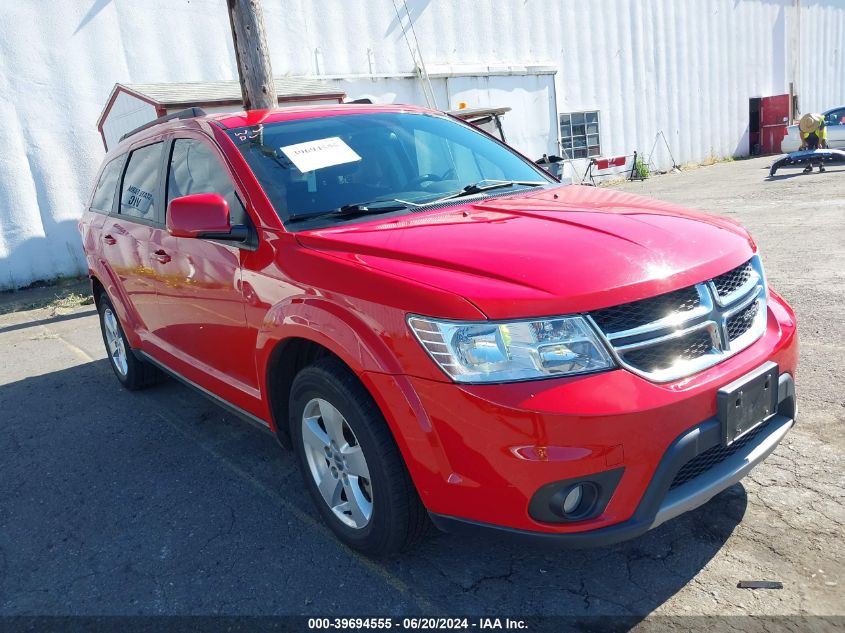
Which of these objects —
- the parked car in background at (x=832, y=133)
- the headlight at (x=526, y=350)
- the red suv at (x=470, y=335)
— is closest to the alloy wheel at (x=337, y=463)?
the red suv at (x=470, y=335)

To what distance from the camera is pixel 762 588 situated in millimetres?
2307

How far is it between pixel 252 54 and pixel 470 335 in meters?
6.37

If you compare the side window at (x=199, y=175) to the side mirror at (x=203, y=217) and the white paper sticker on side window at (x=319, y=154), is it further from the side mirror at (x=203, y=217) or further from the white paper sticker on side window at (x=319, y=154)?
the white paper sticker on side window at (x=319, y=154)

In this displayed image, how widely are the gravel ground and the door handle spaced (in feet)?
3.72

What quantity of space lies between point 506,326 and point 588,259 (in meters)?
0.39

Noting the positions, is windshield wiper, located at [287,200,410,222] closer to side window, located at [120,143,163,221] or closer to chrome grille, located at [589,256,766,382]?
chrome grille, located at [589,256,766,382]

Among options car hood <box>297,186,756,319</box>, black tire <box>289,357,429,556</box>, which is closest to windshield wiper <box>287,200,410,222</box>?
car hood <box>297,186,756,319</box>

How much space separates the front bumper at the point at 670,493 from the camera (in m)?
2.06

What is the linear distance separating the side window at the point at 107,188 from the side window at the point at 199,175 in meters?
1.22

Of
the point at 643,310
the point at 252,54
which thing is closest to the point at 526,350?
the point at 643,310

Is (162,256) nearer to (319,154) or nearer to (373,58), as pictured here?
(319,154)

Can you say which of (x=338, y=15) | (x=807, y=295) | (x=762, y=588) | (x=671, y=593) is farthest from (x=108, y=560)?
(x=338, y=15)

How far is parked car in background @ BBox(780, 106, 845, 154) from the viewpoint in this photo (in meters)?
18.4

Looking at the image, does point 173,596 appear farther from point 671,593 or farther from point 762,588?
point 762,588
